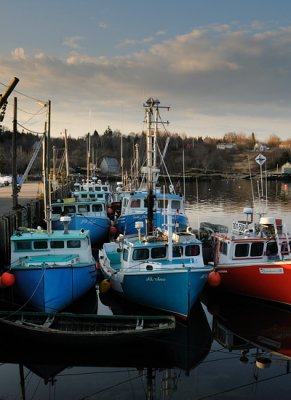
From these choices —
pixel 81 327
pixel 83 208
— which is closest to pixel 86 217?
pixel 83 208

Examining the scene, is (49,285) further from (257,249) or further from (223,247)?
(257,249)

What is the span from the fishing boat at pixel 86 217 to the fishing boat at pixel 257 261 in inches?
488

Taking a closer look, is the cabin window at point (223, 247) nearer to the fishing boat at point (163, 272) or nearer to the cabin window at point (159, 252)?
the fishing boat at point (163, 272)

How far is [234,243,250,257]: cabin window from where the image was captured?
19.5 m

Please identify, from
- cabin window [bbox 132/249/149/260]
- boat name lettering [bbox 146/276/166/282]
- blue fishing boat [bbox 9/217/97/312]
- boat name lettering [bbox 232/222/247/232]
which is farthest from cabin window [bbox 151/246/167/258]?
boat name lettering [bbox 232/222/247/232]

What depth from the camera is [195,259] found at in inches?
703

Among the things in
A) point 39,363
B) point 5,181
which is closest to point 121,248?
point 39,363

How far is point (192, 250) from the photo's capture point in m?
17.9

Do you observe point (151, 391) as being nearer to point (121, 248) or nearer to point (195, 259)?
point (195, 259)

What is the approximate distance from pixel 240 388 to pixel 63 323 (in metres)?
5.99

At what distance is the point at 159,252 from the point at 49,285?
443cm

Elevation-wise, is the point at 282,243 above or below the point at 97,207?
below

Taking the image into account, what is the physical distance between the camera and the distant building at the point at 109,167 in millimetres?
149250

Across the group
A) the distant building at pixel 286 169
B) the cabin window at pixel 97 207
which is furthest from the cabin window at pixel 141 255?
the distant building at pixel 286 169
